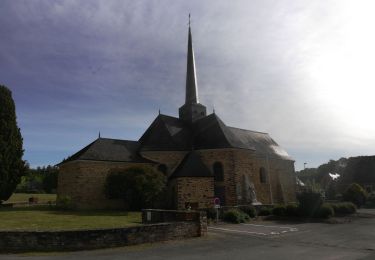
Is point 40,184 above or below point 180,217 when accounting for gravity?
above

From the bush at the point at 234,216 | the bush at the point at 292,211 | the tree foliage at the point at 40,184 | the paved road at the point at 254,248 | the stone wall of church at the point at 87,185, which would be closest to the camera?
the paved road at the point at 254,248

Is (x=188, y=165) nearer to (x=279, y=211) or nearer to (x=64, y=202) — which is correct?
(x=279, y=211)

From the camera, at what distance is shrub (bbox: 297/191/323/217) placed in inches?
961

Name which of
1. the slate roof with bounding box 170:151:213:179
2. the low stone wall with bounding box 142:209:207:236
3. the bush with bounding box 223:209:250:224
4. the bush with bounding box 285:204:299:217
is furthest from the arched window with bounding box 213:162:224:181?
the low stone wall with bounding box 142:209:207:236

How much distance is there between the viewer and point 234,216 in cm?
2172

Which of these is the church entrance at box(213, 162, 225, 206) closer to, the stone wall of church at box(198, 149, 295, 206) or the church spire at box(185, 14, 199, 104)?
the stone wall of church at box(198, 149, 295, 206)

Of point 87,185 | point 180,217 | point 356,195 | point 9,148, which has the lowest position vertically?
point 180,217

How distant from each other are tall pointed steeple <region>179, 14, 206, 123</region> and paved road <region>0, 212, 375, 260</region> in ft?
79.0

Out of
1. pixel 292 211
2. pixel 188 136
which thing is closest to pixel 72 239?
pixel 292 211

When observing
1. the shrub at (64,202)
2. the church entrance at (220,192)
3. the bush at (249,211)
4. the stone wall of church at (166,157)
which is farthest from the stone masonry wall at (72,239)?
the stone wall of church at (166,157)

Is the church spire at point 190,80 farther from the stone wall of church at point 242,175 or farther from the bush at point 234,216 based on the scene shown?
the bush at point 234,216

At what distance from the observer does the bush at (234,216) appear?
21656mm

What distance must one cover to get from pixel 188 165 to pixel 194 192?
243 centimetres

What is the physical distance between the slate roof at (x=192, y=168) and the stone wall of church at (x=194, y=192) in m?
0.36
